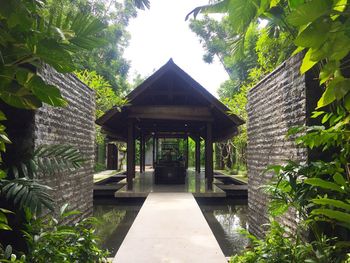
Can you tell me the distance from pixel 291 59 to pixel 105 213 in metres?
6.49

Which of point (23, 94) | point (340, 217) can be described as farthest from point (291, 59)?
point (23, 94)

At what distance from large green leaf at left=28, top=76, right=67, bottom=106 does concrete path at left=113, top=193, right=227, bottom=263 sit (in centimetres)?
238

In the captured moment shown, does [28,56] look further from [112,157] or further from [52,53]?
[112,157]

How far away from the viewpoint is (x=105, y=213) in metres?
8.70

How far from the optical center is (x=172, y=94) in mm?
9000

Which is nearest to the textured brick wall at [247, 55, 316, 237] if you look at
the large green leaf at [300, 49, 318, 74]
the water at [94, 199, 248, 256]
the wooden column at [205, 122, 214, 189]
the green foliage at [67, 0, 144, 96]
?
the water at [94, 199, 248, 256]

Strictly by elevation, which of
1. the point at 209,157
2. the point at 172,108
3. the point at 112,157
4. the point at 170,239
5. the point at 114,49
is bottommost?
the point at 170,239

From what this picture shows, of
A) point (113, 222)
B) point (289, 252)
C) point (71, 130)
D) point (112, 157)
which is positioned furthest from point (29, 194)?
point (112, 157)

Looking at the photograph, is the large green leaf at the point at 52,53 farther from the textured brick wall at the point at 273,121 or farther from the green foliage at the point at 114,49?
the green foliage at the point at 114,49

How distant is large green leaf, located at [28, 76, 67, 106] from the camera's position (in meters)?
1.14

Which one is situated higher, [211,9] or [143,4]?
[143,4]

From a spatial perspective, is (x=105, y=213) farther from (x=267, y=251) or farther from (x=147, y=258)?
(x=267, y=251)

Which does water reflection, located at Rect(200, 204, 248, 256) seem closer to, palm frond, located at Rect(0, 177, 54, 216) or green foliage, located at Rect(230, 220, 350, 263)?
green foliage, located at Rect(230, 220, 350, 263)

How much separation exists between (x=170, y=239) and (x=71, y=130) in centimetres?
252
